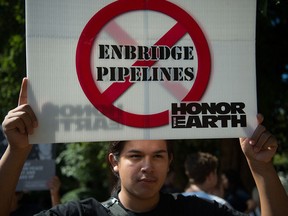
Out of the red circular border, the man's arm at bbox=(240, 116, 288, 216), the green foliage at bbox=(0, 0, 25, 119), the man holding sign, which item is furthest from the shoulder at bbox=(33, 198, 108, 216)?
the green foliage at bbox=(0, 0, 25, 119)

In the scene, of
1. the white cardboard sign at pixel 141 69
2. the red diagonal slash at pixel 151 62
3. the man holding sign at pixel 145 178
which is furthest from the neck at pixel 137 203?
the red diagonal slash at pixel 151 62

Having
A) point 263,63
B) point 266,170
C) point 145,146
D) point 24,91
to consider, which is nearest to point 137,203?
A: point 145,146

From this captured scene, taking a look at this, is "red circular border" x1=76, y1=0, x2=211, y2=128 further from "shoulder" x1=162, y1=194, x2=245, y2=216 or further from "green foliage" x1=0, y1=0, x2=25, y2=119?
"green foliage" x1=0, y1=0, x2=25, y2=119

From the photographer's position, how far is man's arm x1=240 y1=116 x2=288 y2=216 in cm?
239

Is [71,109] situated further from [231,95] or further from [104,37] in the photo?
[231,95]

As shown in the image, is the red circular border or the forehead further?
the forehead

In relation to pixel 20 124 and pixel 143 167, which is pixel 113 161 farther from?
pixel 20 124

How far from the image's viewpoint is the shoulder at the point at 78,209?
233 centimetres

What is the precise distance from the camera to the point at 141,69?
2357 millimetres

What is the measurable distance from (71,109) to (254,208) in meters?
4.23

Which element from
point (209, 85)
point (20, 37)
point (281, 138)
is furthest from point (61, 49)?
point (281, 138)

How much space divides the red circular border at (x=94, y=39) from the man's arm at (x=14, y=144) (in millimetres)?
265

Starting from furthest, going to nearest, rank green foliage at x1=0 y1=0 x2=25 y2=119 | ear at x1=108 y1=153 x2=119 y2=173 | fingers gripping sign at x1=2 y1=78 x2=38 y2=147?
green foliage at x1=0 y1=0 x2=25 y2=119 < ear at x1=108 y1=153 x2=119 y2=173 < fingers gripping sign at x1=2 y1=78 x2=38 y2=147

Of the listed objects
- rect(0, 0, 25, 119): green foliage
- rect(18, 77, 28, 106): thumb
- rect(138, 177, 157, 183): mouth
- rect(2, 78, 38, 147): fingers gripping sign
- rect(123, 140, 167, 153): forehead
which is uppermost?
rect(0, 0, 25, 119): green foliage
